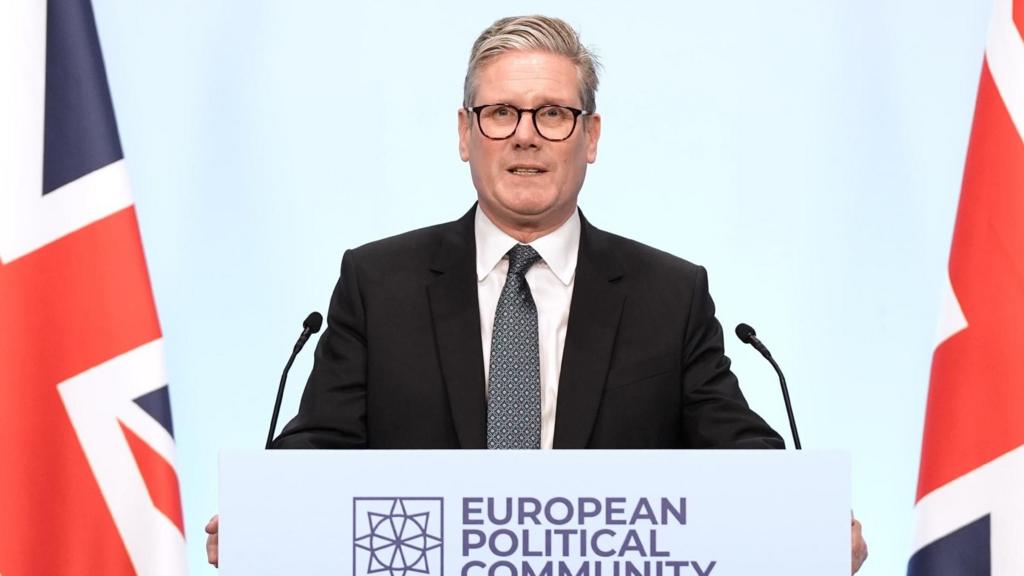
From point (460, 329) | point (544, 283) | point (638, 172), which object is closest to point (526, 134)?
point (544, 283)

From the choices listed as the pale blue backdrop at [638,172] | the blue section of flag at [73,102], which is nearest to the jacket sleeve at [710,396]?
the pale blue backdrop at [638,172]

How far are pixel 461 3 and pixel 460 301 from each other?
1721 millimetres

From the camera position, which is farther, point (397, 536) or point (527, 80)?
point (527, 80)

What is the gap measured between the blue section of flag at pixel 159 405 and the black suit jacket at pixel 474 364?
883 mm

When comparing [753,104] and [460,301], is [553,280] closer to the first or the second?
[460,301]

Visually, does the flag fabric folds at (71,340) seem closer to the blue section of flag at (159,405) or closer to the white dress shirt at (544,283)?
the blue section of flag at (159,405)

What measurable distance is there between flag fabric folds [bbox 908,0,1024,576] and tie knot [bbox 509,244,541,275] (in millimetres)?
1240

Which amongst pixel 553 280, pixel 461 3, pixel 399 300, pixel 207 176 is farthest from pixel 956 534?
pixel 207 176

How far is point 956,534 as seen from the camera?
3119 mm

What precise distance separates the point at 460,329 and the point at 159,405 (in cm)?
113

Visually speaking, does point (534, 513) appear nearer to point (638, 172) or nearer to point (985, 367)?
point (985, 367)

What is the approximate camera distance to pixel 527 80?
8.25ft

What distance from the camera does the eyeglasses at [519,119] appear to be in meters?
2.52

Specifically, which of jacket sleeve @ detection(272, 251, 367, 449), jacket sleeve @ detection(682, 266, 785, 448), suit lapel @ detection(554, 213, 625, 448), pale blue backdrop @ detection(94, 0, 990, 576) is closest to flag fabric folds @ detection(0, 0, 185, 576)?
pale blue backdrop @ detection(94, 0, 990, 576)
